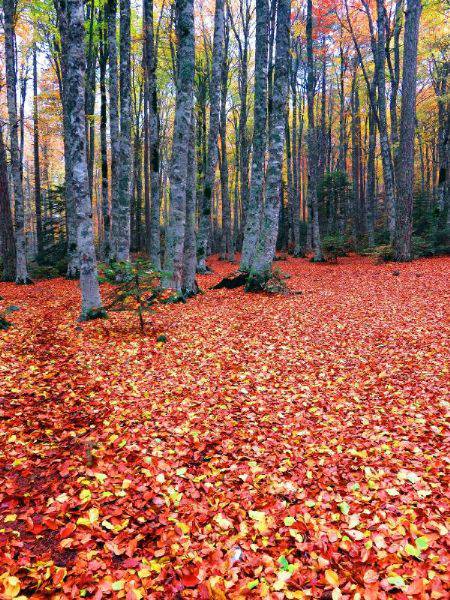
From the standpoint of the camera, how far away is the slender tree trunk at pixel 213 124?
11.9m

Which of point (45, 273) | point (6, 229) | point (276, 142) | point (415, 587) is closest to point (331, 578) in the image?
point (415, 587)

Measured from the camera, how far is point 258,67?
1098cm

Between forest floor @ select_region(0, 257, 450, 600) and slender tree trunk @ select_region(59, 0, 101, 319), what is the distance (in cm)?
115

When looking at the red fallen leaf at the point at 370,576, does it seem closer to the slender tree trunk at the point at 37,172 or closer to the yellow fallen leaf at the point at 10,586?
the yellow fallen leaf at the point at 10,586

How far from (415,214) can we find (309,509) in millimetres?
23675

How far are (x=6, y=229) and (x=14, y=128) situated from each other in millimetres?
3457

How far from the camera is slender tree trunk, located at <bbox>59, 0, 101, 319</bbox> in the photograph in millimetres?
6582

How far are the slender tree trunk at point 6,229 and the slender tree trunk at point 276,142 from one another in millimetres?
9099

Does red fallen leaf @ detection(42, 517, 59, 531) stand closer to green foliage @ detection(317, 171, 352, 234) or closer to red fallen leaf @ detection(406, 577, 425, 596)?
red fallen leaf @ detection(406, 577, 425, 596)

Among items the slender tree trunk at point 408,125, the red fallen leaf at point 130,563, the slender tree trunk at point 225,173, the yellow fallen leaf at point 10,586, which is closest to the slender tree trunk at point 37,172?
the slender tree trunk at point 225,173

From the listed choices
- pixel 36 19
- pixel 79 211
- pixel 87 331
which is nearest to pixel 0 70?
pixel 36 19

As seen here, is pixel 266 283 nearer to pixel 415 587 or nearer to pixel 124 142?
pixel 124 142

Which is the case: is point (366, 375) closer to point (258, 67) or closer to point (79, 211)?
point (79, 211)

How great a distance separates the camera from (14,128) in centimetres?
1169
